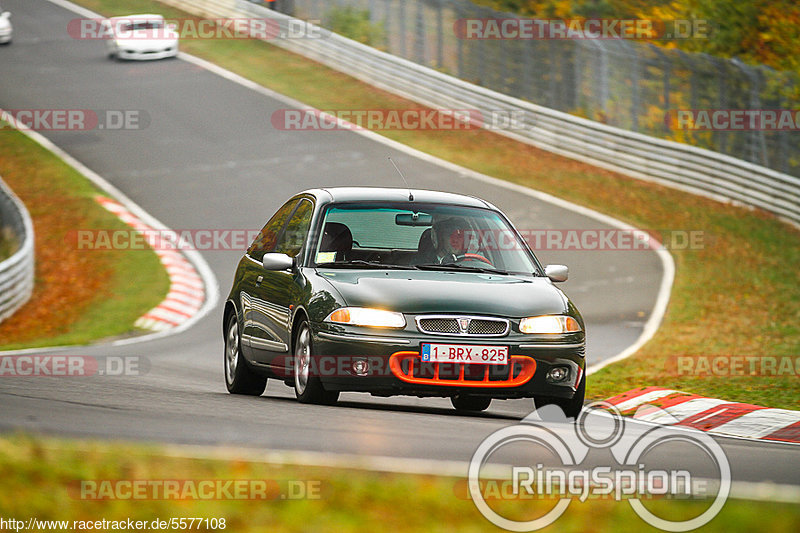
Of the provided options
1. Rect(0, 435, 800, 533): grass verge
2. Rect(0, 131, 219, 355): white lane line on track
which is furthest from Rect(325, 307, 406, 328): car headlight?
Rect(0, 131, 219, 355): white lane line on track

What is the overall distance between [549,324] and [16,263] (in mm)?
11840

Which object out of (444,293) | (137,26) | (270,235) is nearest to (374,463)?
(444,293)

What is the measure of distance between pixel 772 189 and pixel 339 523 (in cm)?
2351

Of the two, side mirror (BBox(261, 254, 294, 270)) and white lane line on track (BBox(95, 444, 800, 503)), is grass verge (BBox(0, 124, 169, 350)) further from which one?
white lane line on track (BBox(95, 444, 800, 503))

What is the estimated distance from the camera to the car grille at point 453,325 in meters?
8.81

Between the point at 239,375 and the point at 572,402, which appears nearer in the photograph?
the point at 572,402

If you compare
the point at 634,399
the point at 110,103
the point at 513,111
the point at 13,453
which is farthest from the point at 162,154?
the point at 13,453

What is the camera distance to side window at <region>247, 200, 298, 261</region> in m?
11.0

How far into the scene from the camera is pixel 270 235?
36.4ft

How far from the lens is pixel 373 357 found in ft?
28.8

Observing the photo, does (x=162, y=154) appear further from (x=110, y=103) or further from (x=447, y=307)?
(x=447, y=307)

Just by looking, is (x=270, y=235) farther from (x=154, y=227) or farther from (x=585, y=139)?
(x=585, y=139)

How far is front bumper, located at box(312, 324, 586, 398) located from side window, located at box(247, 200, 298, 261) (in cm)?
206

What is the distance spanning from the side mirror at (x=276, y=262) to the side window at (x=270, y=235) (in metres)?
1.00
